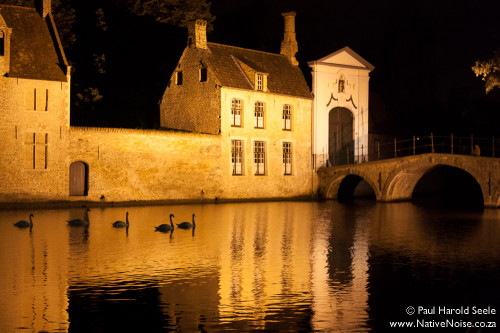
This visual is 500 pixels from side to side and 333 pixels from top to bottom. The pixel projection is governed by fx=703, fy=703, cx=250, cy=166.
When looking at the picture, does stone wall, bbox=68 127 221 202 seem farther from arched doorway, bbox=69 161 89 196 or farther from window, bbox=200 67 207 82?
window, bbox=200 67 207 82

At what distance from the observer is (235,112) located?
36.6m

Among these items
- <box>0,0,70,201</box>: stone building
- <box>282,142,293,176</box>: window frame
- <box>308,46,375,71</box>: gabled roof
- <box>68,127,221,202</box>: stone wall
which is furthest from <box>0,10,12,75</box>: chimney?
<box>308,46,375,71</box>: gabled roof

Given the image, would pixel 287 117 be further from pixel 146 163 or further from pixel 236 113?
pixel 146 163

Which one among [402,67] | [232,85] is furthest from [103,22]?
[402,67]

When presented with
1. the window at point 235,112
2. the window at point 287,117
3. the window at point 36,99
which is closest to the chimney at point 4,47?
the window at point 36,99

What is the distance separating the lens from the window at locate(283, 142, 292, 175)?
127 ft

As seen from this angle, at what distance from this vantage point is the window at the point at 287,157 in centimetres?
3875

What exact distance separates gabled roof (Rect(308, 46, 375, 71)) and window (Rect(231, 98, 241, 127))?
18.7ft

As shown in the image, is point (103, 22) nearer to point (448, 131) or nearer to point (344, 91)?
point (344, 91)

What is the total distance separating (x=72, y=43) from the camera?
41094 millimetres

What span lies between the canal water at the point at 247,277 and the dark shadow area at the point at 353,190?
18639 mm

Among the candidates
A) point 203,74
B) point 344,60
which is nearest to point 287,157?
point 203,74

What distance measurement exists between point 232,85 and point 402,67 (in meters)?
27.4

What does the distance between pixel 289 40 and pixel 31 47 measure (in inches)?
627
